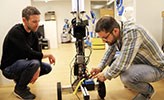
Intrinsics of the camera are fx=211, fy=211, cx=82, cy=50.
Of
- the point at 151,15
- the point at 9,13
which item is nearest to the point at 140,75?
the point at 151,15

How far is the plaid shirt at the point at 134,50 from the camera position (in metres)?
1.62

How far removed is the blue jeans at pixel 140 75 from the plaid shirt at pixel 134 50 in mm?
55

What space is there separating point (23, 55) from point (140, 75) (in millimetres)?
1262

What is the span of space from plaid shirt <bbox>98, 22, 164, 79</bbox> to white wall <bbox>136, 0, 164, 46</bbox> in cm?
111

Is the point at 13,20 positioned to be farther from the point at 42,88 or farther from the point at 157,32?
the point at 157,32

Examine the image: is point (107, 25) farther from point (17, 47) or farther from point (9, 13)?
point (9, 13)

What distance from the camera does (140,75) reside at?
169 centimetres

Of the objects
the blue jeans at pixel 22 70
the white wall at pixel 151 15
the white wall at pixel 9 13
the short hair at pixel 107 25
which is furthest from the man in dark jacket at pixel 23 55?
the white wall at pixel 151 15

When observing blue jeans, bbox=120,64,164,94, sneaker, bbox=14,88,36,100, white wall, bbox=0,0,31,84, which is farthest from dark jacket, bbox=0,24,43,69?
blue jeans, bbox=120,64,164,94

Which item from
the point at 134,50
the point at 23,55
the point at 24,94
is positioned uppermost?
the point at 134,50

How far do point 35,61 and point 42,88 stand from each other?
595 millimetres

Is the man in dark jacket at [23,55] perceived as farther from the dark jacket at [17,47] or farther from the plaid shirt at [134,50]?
the plaid shirt at [134,50]

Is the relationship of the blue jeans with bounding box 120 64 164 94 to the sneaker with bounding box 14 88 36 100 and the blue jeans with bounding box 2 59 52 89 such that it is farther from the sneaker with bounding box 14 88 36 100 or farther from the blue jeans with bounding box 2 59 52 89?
the sneaker with bounding box 14 88 36 100

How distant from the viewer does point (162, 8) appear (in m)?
2.79
